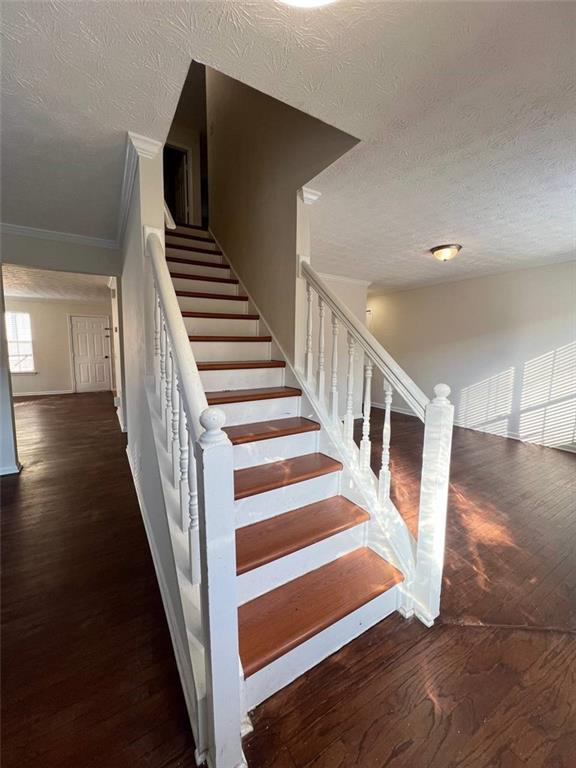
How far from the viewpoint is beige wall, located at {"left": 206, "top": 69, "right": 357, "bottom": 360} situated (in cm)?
208

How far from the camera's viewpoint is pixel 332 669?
1.26 m

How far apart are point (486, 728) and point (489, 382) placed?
174 inches

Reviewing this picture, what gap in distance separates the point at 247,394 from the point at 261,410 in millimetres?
140

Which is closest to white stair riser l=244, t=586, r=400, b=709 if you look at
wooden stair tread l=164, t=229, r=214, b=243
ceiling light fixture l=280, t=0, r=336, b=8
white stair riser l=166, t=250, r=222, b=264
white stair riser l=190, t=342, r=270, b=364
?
white stair riser l=190, t=342, r=270, b=364

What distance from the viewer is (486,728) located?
1076 mm

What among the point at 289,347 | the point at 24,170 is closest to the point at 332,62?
the point at 289,347

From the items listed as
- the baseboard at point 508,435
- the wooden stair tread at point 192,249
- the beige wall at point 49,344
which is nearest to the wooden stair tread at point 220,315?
the wooden stair tread at point 192,249

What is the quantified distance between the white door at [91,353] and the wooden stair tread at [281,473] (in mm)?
7773

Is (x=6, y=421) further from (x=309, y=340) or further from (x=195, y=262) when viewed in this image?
(x=309, y=340)

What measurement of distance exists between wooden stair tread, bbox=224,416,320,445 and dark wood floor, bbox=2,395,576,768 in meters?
0.92

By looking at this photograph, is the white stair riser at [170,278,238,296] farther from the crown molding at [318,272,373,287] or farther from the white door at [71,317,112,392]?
the white door at [71,317,112,392]

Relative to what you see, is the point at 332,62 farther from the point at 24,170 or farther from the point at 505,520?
the point at 505,520

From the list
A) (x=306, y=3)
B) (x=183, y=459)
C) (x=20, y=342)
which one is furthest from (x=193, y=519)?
(x=20, y=342)

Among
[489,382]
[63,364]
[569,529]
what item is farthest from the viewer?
[63,364]
